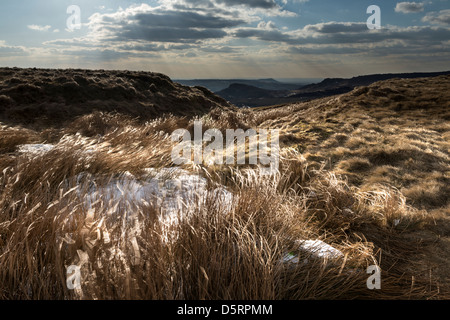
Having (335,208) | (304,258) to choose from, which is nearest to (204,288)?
(304,258)

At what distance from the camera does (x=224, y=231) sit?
1.84 m

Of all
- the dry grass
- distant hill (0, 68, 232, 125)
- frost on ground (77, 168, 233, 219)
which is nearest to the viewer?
the dry grass

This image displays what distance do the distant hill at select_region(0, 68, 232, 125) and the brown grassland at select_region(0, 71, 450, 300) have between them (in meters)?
10.0

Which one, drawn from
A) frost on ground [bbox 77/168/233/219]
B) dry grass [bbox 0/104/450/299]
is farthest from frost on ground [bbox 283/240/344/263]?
frost on ground [bbox 77/168/233/219]

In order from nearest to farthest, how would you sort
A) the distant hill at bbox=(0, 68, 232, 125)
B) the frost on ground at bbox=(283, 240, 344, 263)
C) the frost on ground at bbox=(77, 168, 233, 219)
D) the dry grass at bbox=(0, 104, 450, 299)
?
the dry grass at bbox=(0, 104, 450, 299), the frost on ground at bbox=(283, 240, 344, 263), the frost on ground at bbox=(77, 168, 233, 219), the distant hill at bbox=(0, 68, 232, 125)

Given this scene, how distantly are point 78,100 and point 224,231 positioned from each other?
59.0ft

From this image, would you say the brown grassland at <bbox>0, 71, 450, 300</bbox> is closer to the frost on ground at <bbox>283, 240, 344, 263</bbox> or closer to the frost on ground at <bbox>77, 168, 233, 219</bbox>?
the frost on ground at <bbox>283, 240, 344, 263</bbox>

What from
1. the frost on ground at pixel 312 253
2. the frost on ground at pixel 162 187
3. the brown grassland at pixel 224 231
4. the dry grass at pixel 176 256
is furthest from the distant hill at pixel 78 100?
the frost on ground at pixel 312 253

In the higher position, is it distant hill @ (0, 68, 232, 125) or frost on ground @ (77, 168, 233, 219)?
distant hill @ (0, 68, 232, 125)

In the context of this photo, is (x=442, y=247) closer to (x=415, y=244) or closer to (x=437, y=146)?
(x=415, y=244)

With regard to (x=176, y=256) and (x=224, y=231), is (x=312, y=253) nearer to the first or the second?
(x=224, y=231)

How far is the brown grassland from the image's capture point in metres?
1.49

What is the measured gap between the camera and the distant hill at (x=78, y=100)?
531 inches
